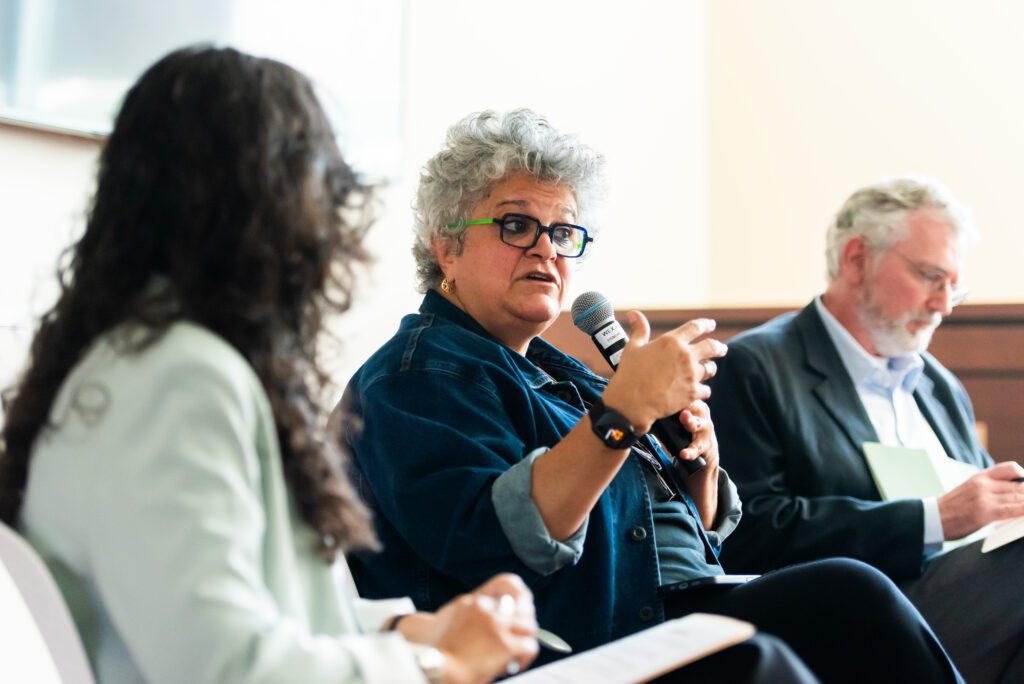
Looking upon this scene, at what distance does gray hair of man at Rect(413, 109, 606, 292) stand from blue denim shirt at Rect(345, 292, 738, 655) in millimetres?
197

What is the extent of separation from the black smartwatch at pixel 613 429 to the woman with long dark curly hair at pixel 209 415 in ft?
1.51


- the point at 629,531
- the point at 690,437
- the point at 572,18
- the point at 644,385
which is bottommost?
the point at 629,531

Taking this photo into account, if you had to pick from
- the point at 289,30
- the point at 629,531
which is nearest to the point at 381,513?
the point at 629,531

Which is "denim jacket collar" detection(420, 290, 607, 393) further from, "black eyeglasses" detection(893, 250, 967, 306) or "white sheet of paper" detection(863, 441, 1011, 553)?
"black eyeglasses" detection(893, 250, 967, 306)

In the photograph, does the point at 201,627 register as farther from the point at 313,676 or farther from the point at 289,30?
the point at 289,30

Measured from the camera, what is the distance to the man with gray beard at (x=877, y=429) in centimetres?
214

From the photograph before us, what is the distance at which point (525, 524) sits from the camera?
1.46 metres

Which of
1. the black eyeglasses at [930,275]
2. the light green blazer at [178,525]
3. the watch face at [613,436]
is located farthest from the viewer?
the black eyeglasses at [930,275]

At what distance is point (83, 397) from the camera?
2.98 ft

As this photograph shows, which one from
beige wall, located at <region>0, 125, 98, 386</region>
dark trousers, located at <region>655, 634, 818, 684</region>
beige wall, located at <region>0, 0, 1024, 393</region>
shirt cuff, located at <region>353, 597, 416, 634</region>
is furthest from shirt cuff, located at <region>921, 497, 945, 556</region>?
beige wall, located at <region>0, 0, 1024, 393</region>

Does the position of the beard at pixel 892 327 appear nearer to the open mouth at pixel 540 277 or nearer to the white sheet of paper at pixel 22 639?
the open mouth at pixel 540 277

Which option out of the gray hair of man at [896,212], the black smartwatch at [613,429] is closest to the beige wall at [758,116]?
the gray hair of man at [896,212]

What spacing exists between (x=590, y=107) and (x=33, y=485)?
3231mm

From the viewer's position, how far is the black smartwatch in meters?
1.45
